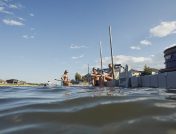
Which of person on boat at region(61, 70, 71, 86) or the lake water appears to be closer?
the lake water

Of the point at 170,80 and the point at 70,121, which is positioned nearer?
the point at 70,121

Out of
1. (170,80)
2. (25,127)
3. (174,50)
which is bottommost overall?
(25,127)

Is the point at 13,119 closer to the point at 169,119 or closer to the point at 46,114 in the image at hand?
the point at 46,114

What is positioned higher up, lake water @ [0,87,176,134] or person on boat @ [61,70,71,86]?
person on boat @ [61,70,71,86]

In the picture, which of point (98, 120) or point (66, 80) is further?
point (66, 80)

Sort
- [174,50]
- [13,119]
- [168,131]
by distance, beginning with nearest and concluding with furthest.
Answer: [168,131] < [13,119] < [174,50]

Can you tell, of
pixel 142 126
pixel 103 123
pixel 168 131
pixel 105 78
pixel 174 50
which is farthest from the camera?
pixel 174 50

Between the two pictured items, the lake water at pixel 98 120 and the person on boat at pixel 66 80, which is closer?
the lake water at pixel 98 120

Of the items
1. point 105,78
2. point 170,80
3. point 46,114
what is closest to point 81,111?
point 46,114

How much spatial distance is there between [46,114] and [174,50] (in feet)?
153

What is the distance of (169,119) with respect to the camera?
2945 mm

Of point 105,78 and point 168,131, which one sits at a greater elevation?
point 105,78

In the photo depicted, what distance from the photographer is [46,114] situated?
3.56 metres

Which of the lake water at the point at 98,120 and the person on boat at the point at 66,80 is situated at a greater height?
the person on boat at the point at 66,80
